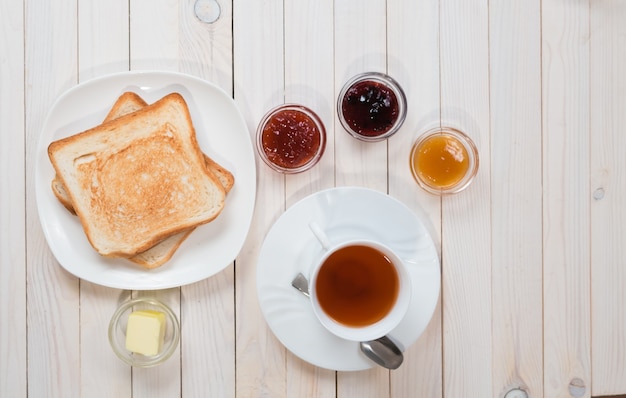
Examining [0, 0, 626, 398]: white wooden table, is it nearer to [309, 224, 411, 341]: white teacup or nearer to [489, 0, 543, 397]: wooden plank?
[489, 0, 543, 397]: wooden plank

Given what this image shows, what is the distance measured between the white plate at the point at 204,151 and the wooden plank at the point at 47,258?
7 centimetres

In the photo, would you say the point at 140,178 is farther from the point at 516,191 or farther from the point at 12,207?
the point at 516,191

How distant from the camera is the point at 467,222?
1.21 m

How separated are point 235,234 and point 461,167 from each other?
509mm

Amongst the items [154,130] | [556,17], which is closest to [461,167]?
[556,17]

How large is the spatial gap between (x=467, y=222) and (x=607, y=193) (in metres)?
0.34

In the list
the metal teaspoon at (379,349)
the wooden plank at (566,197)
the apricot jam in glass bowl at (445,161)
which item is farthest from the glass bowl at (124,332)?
the wooden plank at (566,197)

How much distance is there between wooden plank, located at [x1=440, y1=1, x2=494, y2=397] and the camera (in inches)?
47.4

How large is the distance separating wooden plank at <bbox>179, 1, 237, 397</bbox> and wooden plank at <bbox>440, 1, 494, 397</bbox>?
0.48 metres

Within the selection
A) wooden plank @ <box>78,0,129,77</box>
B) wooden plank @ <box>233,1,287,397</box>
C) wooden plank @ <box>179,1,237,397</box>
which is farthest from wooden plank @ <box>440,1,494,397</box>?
wooden plank @ <box>78,0,129,77</box>

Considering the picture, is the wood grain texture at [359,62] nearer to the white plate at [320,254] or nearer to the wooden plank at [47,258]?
the white plate at [320,254]

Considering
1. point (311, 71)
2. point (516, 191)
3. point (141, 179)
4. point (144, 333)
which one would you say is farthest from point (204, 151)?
point (516, 191)

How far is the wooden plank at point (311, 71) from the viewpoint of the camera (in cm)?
118

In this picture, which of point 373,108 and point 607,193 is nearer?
point 373,108
